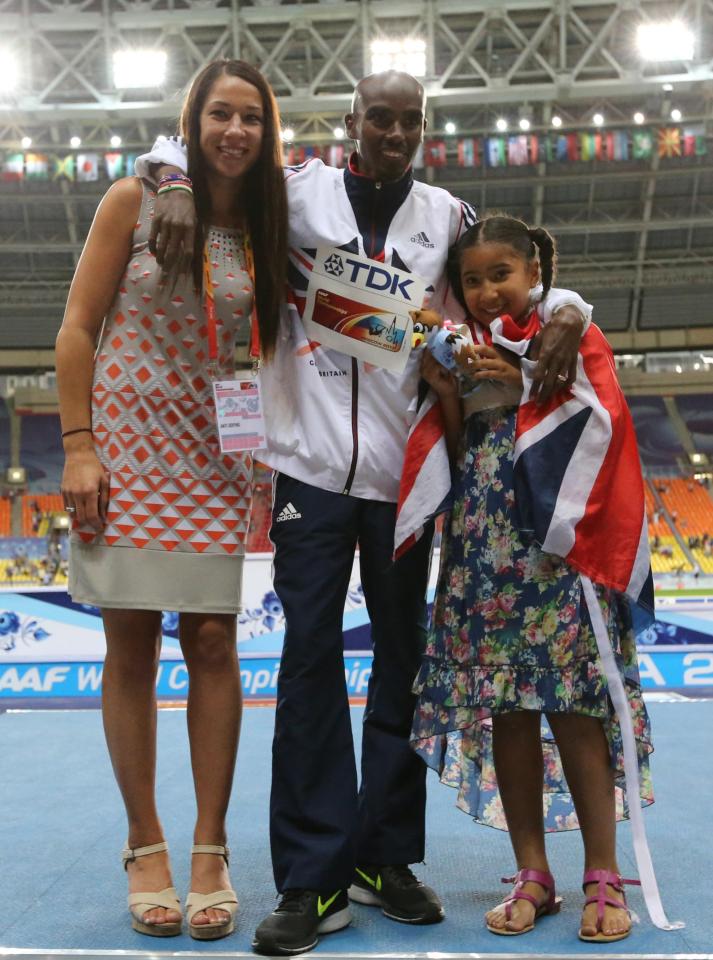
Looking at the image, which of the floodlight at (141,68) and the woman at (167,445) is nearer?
the woman at (167,445)

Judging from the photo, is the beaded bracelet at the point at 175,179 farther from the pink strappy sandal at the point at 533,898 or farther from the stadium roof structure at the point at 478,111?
the stadium roof structure at the point at 478,111

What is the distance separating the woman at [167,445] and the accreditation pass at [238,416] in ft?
0.25

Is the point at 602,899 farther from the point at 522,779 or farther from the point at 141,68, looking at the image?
the point at 141,68

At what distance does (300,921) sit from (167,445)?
0.80 m

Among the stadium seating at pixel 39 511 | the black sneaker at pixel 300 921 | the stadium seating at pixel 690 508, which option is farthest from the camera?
the stadium seating at pixel 39 511

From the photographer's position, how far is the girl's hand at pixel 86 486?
1.60m

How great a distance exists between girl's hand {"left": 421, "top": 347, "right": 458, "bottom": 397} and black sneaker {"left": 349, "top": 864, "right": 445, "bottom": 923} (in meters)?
0.84

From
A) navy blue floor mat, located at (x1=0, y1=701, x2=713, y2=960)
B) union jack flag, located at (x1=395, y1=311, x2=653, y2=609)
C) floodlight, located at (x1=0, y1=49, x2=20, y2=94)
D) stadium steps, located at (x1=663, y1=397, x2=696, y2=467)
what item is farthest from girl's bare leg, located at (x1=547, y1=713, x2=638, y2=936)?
stadium steps, located at (x1=663, y1=397, x2=696, y2=467)

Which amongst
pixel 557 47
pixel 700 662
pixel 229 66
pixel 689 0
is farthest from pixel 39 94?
pixel 229 66

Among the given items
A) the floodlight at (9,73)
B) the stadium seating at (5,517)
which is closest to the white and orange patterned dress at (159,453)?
the floodlight at (9,73)

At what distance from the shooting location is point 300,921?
4.88 ft

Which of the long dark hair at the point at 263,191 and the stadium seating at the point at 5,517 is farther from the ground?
the long dark hair at the point at 263,191

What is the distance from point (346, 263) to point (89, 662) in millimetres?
3593

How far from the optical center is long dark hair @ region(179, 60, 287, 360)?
1677mm
